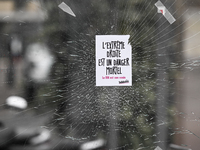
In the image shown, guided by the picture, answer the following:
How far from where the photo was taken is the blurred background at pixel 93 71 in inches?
27.3

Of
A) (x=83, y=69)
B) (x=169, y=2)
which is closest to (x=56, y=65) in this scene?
(x=83, y=69)

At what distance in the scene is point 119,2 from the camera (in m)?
0.70

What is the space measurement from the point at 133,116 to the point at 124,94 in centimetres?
11

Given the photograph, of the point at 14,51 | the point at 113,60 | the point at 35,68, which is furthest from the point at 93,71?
the point at 14,51

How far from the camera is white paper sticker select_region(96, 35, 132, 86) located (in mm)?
705

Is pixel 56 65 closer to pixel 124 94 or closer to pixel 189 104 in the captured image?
A: pixel 124 94

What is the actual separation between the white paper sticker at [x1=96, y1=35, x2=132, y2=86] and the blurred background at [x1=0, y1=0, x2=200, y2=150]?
24 mm

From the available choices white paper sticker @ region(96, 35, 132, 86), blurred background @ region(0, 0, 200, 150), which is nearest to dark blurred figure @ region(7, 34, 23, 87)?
blurred background @ region(0, 0, 200, 150)

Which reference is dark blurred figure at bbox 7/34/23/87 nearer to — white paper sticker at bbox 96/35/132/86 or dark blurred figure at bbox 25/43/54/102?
Result: dark blurred figure at bbox 25/43/54/102

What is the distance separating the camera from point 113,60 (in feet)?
2.33

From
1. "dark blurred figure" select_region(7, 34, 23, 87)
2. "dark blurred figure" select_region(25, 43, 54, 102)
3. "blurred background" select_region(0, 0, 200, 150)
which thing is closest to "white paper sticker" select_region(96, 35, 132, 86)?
"blurred background" select_region(0, 0, 200, 150)

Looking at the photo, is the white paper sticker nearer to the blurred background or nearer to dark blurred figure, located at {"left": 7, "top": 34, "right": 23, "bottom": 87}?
the blurred background

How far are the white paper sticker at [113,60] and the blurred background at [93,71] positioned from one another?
24mm

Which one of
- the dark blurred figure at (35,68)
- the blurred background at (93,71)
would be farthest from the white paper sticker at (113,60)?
the dark blurred figure at (35,68)
